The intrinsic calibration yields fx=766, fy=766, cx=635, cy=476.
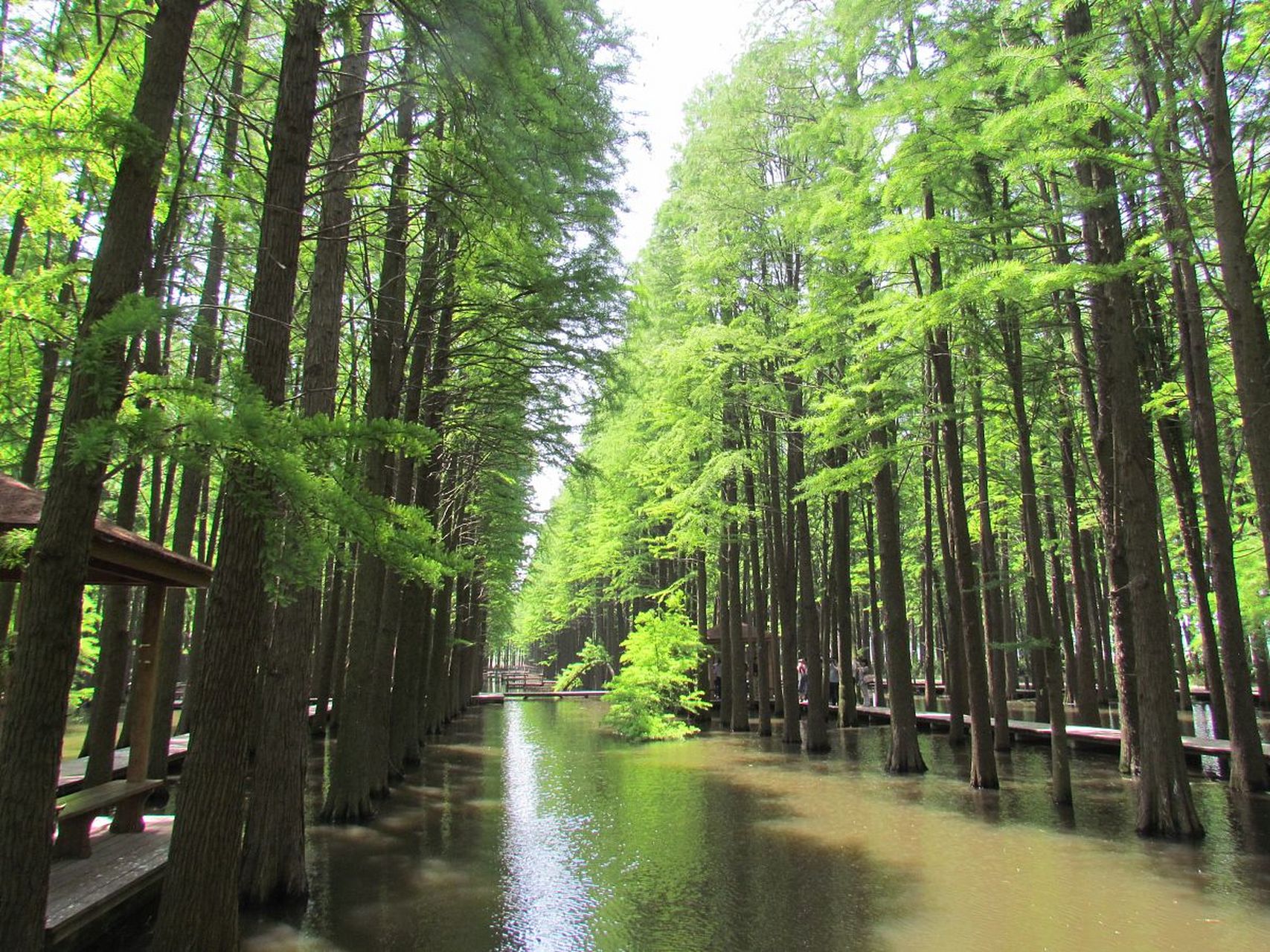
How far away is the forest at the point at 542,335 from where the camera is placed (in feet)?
13.8

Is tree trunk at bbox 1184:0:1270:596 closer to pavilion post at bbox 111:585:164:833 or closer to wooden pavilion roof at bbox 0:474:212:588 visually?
wooden pavilion roof at bbox 0:474:212:588

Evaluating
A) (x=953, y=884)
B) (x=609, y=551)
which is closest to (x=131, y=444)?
(x=953, y=884)

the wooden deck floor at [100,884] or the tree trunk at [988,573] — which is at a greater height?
the tree trunk at [988,573]

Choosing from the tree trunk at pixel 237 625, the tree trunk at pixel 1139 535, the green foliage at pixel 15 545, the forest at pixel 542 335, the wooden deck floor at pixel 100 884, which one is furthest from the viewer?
the tree trunk at pixel 1139 535

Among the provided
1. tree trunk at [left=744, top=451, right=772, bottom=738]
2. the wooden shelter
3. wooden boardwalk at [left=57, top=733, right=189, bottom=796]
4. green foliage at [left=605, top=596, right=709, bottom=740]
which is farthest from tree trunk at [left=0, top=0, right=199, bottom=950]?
green foliage at [left=605, top=596, right=709, bottom=740]

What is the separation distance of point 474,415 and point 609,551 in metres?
14.0

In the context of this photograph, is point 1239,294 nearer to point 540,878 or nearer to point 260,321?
point 260,321

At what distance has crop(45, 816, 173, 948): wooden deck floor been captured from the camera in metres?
5.29

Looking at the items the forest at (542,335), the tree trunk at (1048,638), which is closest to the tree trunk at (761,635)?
the forest at (542,335)

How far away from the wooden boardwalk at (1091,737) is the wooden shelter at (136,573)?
13267mm

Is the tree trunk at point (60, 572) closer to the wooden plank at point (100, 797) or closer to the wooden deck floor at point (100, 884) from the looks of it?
the wooden deck floor at point (100, 884)

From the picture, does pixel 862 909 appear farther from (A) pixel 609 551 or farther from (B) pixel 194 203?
(A) pixel 609 551

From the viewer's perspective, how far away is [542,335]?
10.5 metres

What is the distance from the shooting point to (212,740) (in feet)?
15.6
